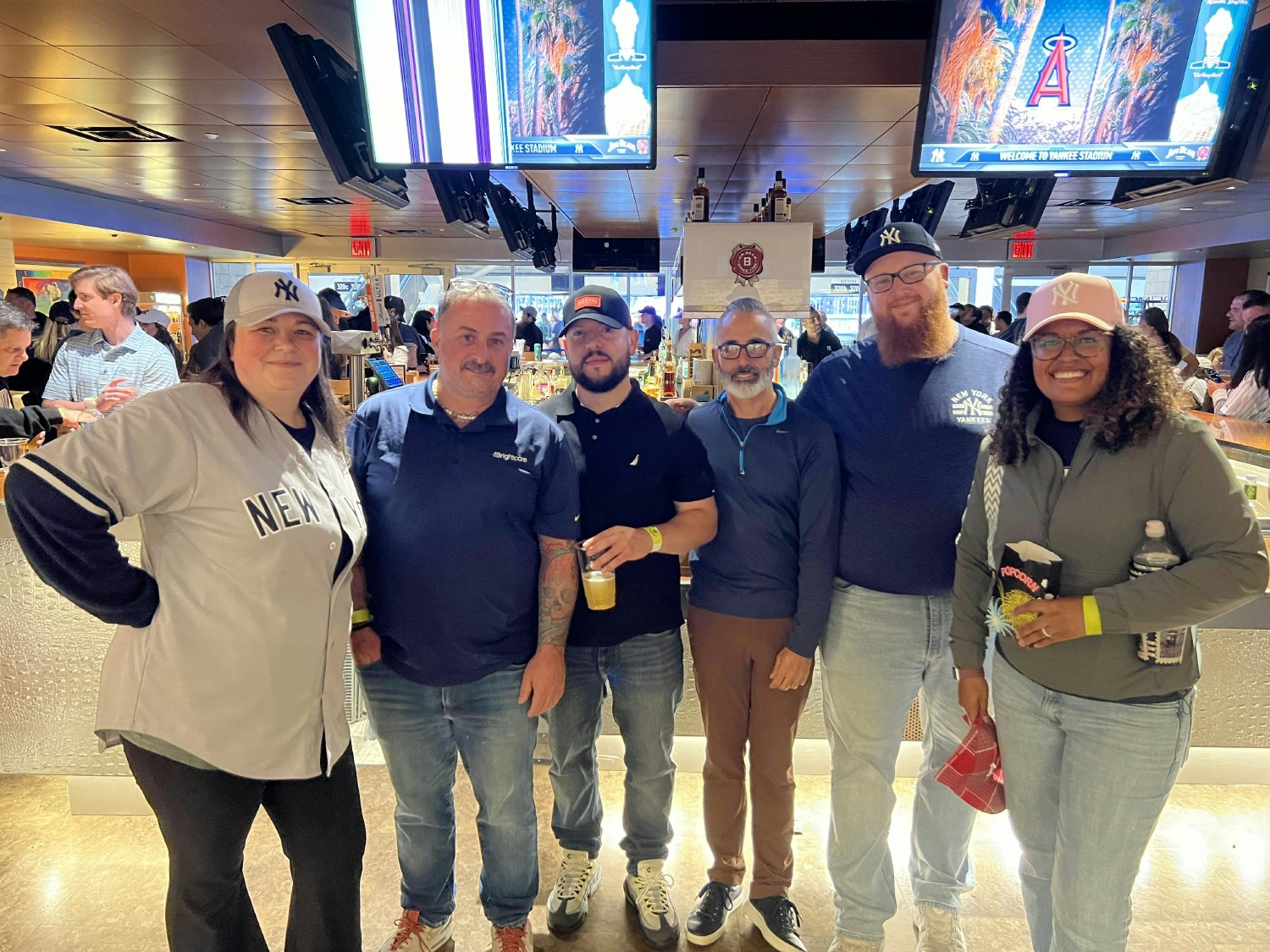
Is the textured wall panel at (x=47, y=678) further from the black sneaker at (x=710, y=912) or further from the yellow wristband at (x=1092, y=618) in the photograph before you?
the yellow wristband at (x=1092, y=618)

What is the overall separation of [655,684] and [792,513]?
1.97 ft

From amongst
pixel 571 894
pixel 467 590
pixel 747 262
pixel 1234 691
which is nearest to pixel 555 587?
pixel 467 590

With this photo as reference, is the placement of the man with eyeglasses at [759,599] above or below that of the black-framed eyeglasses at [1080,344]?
below

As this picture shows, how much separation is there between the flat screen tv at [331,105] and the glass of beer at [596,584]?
7.45 feet

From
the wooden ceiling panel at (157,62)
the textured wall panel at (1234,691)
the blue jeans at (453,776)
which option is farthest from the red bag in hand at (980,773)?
the wooden ceiling panel at (157,62)

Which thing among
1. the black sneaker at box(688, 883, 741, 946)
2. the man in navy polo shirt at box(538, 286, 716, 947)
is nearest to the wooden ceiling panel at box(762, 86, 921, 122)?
the man in navy polo shirt at box(538, 286, 716, 947)

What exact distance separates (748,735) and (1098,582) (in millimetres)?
1018

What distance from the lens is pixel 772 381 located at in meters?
2.10

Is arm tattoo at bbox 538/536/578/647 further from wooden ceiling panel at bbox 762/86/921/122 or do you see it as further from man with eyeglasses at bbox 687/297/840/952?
wooden ceiling panel at bbox 762/86/921/122

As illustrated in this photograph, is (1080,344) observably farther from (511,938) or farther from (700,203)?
(700,203)

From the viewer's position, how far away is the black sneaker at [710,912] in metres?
2.18

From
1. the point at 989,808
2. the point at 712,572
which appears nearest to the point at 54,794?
the point at 712,572

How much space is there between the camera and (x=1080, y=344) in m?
1.55

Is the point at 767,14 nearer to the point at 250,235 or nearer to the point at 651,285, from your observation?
the point at 250,235
